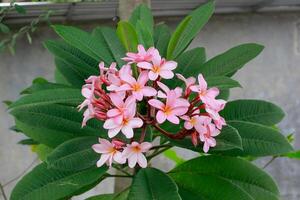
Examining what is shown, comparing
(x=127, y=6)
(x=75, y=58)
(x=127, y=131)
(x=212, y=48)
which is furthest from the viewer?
(x=212, y=48)

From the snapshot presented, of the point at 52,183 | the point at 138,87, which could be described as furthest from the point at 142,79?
the point at 52,183

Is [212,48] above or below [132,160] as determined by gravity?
below

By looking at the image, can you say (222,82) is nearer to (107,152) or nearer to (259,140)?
(259,140)

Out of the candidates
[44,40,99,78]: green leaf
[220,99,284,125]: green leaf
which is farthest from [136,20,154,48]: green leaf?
[220,99,284,125]: green leaf

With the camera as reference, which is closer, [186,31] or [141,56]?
[141,56]

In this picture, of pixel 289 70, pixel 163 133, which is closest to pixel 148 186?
pixel 163 133

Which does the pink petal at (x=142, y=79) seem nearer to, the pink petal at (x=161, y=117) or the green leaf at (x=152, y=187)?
the pink petal at (x=161, y=117)
